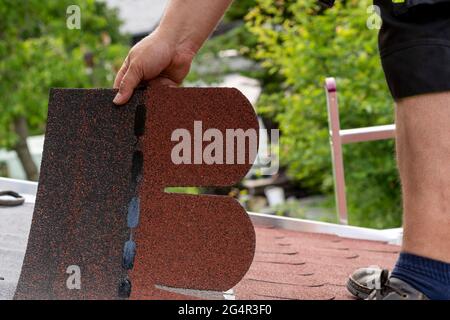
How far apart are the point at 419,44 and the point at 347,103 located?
A: 5401mm

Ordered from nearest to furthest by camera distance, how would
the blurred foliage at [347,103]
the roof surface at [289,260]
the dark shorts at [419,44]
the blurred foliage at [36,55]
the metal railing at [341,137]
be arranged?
the dark shorts at [419,44]
the roof surface at [289,260]
the metal railing at [341,137]
the blurred foliage at [347,103]
the blurred foliage at [36,55]

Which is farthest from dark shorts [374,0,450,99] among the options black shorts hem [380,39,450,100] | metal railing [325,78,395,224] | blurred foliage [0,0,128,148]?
blurred foliage [0,0,128,148]

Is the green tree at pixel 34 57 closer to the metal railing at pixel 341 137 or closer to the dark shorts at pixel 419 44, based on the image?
the metal railing at pixel 341 137

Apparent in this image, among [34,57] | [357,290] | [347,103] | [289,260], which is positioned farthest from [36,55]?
[357,290]

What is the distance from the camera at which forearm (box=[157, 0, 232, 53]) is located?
5.88ft

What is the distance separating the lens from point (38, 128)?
45.3 ft

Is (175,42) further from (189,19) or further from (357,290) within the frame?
(357,290)

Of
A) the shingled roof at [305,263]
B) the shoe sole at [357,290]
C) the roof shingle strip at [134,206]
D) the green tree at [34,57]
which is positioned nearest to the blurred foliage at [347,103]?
the green tree at [34,57]

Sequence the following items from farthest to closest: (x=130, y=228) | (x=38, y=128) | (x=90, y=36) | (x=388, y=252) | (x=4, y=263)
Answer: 1. (x=38, y=128)
2. (x=90, y=36)
3. (x=388, y=252)
4. (x=4, y=263)
5. (x=130, y=228)

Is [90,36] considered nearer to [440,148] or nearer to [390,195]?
[390,195]

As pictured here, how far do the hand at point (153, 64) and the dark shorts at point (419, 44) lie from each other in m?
0.50

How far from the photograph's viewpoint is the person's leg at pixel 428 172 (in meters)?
1.55

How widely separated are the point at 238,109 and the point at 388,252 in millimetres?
1411
